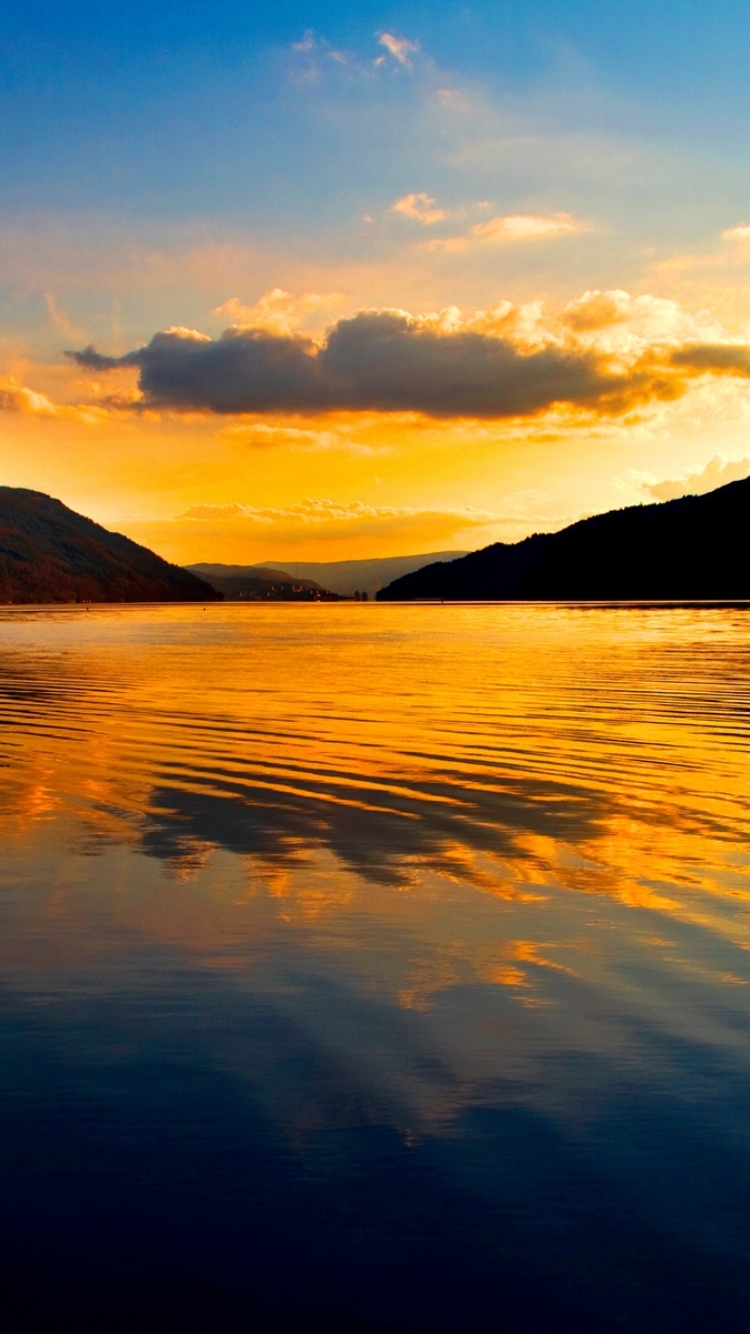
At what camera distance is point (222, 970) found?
31.9 feet

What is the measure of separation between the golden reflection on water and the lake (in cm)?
6

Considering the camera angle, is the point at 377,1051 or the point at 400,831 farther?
the point at 400,831

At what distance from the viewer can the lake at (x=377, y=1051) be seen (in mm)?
5340

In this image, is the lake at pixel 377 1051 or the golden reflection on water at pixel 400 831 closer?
the lake at pixel 377 1051

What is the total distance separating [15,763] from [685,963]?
15109 millimetres

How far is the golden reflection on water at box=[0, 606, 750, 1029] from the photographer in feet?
34.1

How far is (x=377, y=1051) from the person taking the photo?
7879 millimetres

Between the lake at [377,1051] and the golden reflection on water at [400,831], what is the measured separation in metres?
0.06

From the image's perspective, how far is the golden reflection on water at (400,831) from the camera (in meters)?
10.4

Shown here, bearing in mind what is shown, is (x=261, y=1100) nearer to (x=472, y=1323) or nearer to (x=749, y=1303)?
(x=472, y=1323)

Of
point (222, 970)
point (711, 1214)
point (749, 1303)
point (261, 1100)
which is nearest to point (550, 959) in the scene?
point (222, 970)

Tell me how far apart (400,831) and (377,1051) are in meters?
7.74

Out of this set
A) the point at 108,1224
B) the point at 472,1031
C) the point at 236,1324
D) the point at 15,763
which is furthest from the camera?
the point at 15,763

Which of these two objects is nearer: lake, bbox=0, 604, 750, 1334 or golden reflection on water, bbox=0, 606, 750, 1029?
lake, bbox=0, 604, 750, 1334
